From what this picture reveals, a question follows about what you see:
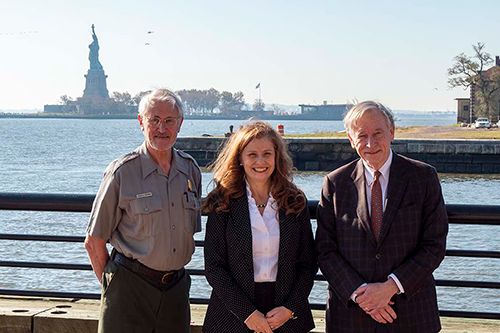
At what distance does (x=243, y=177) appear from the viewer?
3461 mm

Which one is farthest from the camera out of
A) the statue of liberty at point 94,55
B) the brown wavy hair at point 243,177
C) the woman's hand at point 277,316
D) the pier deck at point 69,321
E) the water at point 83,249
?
the statue of liberty at point 94,55

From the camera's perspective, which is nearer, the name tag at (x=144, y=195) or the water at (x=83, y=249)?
the name tag at (x=144, y=195)

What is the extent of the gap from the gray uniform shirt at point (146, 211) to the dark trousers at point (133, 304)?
105 millimetres

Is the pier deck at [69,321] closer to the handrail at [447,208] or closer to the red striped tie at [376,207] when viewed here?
the handrail at [447,208]

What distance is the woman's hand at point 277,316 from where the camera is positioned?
325 centimetres

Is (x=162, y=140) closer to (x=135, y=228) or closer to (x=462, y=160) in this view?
(x=135, y=228)

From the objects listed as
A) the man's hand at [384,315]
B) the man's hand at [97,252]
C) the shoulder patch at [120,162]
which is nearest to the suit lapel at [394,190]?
the man's hand at [384,315]

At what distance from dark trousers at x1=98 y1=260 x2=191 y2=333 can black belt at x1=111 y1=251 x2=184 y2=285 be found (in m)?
0.02

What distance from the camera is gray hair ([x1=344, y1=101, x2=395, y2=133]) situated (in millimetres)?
3273

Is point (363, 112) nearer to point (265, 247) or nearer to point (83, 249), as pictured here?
point (265, 247)

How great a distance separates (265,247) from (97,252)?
2.55 feet

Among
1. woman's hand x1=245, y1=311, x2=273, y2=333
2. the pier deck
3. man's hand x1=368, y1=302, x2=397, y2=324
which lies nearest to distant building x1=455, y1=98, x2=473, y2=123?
the pier deck

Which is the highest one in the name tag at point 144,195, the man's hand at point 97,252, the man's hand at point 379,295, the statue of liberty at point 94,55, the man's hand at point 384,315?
the statue of liberty at point 94,55

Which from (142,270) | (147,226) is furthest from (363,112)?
(142,270)
